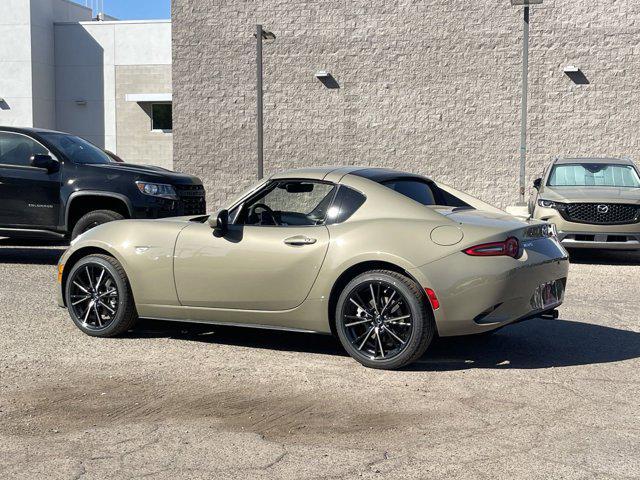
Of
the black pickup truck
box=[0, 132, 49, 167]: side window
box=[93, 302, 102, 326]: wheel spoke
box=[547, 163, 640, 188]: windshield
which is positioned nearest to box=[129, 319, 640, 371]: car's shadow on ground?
box=[93, 302, 102, 326]: wheel spoke

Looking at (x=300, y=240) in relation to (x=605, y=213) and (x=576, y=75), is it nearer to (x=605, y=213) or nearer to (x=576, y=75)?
(x=605, y=213)

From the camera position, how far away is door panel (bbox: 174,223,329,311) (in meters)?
6.86

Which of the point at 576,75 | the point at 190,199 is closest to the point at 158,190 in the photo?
the point at 190,199

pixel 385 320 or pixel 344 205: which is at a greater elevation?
pixel 344 205

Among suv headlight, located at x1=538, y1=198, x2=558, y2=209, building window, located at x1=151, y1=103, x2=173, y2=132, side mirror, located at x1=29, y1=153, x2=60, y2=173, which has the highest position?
building window, located at x1=151, y1=103, x2=173, y2=132

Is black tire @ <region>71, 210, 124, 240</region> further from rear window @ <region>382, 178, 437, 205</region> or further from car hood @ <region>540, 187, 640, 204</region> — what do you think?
car hood @ <region>540, 187, 640, 204</region>

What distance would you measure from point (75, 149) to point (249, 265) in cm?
675

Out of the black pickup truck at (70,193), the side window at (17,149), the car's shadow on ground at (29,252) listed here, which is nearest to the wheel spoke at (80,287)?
the black pickup truck at (70,193)

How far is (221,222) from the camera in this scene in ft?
23.4

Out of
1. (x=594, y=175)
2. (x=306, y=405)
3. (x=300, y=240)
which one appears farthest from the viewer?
(x=594, y=175)

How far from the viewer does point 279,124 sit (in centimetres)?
2370

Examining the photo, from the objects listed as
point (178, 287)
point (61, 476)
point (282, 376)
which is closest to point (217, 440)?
point (61, 476)

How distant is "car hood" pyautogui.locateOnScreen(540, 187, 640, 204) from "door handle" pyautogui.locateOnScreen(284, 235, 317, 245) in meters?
8.52

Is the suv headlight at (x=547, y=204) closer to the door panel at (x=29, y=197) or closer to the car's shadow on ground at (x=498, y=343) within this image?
the car's shadow on ground at (x=498, y=343)
